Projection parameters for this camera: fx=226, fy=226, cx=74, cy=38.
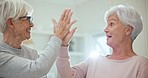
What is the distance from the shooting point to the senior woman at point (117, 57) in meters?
1.35

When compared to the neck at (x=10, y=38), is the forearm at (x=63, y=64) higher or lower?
lower

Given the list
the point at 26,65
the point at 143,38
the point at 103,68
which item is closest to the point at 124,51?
the point at 103,68

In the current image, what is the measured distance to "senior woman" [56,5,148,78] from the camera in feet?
4.43

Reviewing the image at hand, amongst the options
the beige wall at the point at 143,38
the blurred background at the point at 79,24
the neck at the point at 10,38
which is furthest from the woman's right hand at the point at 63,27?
the blurred background at the point at 79,24

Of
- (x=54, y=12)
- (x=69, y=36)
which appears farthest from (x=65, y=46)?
(x=54, y=12)

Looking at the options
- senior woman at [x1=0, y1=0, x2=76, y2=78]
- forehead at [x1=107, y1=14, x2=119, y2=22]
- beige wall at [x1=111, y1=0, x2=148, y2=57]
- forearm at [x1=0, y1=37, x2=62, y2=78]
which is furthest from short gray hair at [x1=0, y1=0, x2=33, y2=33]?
beige wall at [x1=111, y1=0, x2=148, y2=57]

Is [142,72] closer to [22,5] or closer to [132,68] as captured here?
[132,68]

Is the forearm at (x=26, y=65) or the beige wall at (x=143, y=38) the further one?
the beige wall at (x=143, y=38)

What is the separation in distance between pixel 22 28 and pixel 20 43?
98mm

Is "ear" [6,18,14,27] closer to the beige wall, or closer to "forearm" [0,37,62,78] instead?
"forearm" [0,37,62,78]

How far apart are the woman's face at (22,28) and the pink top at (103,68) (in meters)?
0.23

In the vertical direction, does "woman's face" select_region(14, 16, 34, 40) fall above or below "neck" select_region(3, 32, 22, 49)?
above

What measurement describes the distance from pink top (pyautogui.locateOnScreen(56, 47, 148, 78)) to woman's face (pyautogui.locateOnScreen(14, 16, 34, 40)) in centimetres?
23

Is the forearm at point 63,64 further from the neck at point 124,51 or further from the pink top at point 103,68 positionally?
the neck at point 124,51
